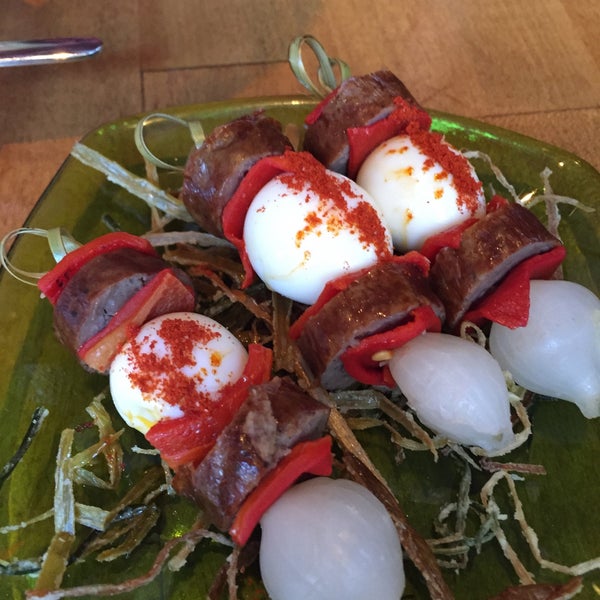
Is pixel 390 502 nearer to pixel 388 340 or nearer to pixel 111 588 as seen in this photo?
pixel 388 340

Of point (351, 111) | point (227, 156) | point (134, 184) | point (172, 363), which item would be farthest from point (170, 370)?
point (351, 111)

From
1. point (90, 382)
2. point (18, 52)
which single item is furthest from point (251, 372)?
point (18, 52)

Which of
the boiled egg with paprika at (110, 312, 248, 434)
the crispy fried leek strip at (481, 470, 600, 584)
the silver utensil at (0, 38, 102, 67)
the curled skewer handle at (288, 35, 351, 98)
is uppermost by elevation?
the curled skewer handle at (288, 35, 351, 98)

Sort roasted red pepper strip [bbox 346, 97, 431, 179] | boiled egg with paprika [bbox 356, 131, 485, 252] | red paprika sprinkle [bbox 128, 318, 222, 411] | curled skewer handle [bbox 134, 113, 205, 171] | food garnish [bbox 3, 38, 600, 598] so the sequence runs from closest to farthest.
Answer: food garnish [bbox 3, 38, 600, 598], red paprika sprinkle [bbox 128, 318, 222, 411], boiled egg with paprika [bbox 356, 131, 485, 252], roasted red pepper strip [bbox 346, 97, 431, 179], curled skewer handle [bbox 134, 113, 205, 171]

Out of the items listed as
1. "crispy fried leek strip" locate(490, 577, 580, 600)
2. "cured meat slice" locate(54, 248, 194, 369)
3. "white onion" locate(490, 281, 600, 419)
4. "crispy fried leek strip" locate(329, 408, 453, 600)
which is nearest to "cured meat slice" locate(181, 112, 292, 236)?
"cured meat slice" locate(54, 248, 194, 369)

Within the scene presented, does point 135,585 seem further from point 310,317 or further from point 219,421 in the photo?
point 310,317

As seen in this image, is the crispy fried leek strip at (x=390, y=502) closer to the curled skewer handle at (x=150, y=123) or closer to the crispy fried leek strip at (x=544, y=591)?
the crispy fried leek strip at (x=544, y=591)

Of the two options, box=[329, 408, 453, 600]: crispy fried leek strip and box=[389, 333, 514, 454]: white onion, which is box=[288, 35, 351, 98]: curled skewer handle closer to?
box=[389, 333, 514, 454]: white onion
